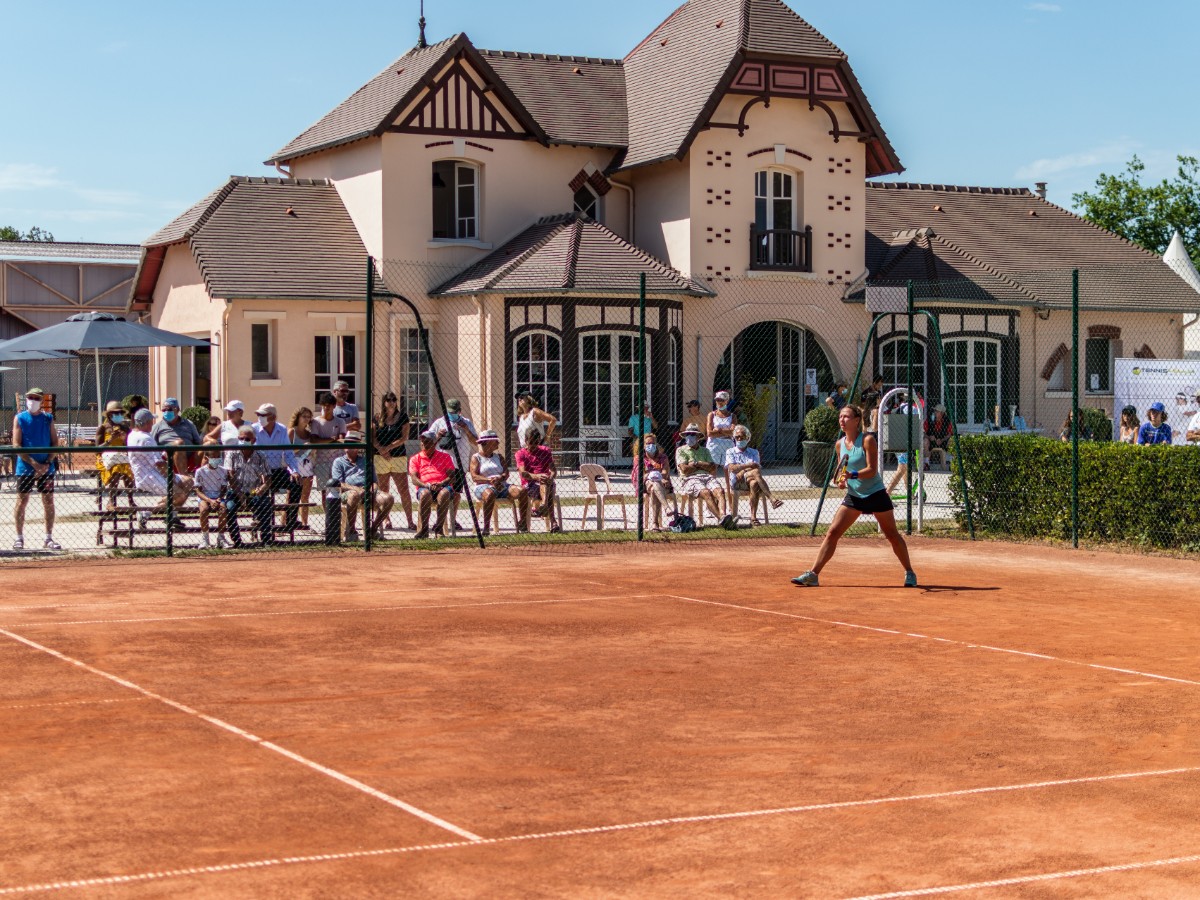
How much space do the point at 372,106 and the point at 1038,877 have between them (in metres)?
27.7

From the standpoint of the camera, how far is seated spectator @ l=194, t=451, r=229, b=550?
1759 cm

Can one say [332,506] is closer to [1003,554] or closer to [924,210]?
[1003,554]

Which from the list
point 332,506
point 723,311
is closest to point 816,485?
point 723,311

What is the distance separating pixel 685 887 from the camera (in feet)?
19.6

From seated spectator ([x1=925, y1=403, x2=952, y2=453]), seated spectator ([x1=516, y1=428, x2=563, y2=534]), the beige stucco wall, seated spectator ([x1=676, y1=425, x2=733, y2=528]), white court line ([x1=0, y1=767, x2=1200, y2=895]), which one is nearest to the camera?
white court line ([x1=0, y1=767, x2=1200, y2=895])

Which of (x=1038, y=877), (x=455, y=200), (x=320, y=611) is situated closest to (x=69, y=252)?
(x=455, y=200)

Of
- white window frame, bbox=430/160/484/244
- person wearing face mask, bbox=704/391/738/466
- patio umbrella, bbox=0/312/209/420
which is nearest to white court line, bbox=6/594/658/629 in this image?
person wearing face mask, bbox=704/391/738/466

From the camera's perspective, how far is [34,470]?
17.8 meters

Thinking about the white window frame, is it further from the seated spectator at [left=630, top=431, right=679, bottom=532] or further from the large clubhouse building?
the seated spectator at [left=630, top=431, right=679, bottom=532]

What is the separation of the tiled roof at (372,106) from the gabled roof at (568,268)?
3270 mm

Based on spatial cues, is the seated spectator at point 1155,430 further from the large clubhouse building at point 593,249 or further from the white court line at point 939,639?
the large clubhouse building at point 593,249

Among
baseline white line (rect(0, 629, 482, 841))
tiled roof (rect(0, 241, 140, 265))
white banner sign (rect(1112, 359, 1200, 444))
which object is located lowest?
baseline white line (rect(0, 629, 482, 841))

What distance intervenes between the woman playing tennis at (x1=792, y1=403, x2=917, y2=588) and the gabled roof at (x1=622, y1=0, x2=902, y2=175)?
661 inches

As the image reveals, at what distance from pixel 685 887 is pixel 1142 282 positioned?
3375 cm
